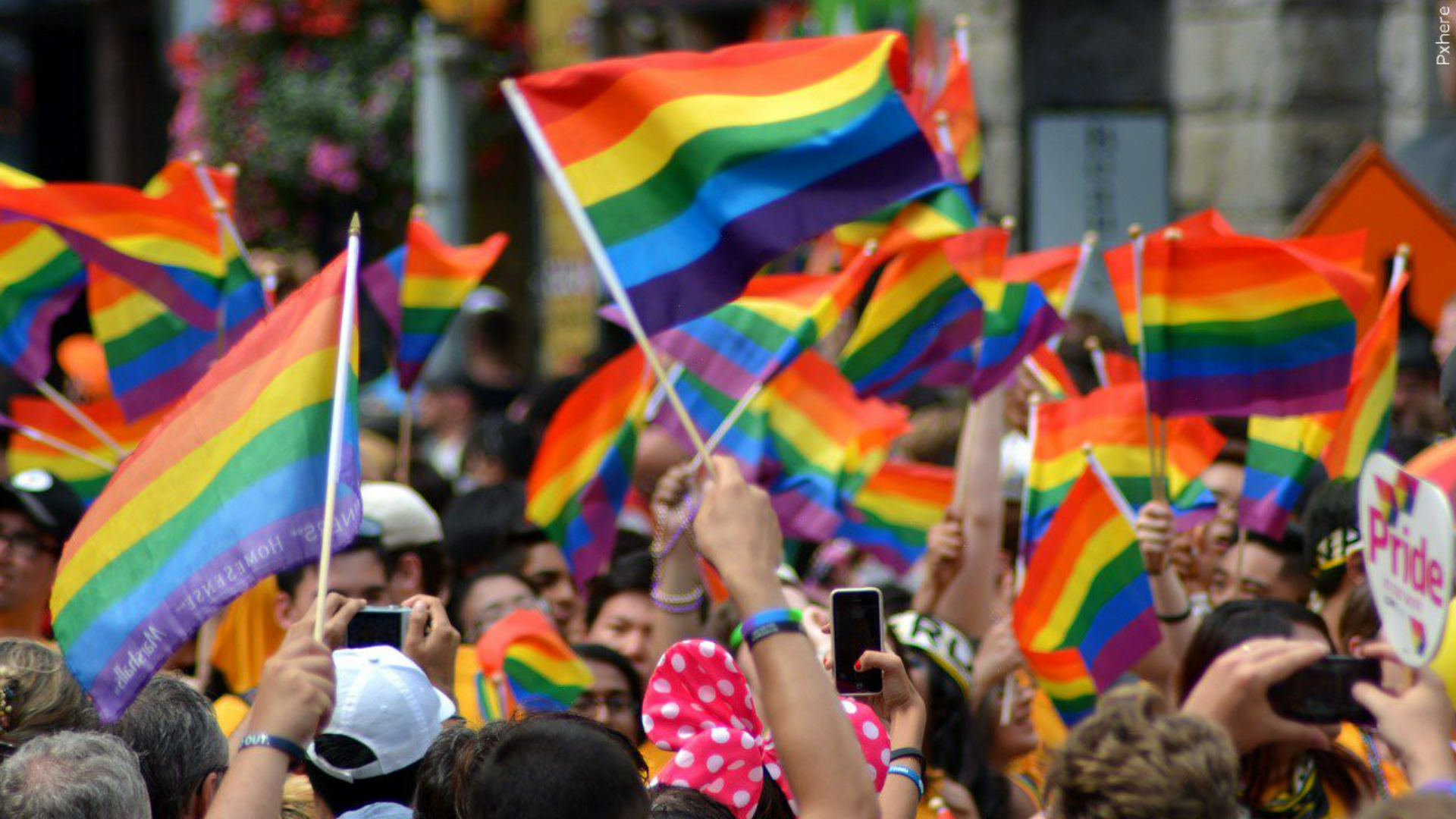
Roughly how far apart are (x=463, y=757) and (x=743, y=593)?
0.54 meters

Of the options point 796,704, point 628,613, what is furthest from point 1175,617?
point 796,704

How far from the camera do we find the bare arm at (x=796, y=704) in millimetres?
3080

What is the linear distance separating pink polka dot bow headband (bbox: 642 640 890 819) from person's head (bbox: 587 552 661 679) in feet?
6.17

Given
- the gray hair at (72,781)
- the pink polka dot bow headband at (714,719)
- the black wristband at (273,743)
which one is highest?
the black wristband at (273,743)

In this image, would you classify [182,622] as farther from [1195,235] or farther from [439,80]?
[439,80]

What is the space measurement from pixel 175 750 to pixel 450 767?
1.74ft

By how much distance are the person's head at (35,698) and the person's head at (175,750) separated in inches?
6.3

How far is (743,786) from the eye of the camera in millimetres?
3457

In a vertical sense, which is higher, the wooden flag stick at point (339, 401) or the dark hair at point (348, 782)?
the wooden flag stick at point (339, 401)

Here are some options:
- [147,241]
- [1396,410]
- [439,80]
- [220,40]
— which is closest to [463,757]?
[147,241]

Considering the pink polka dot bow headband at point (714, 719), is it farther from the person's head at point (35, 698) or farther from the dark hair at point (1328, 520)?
the dark hair at point (1328, 520)

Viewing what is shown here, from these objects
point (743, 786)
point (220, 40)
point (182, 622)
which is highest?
→ point (182, 622)

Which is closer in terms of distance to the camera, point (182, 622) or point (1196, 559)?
point (182, 622)

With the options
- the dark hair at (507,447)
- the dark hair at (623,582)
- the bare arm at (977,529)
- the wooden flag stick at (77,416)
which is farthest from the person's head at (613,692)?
the dark hair at (507,447)
